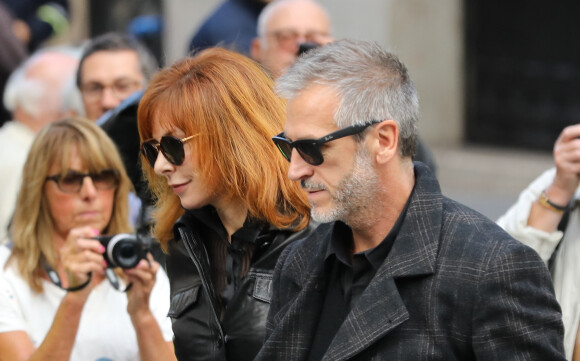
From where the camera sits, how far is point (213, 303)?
356 centimetres

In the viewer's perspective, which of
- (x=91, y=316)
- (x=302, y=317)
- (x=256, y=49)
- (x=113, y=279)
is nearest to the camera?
(x=302, y=317)

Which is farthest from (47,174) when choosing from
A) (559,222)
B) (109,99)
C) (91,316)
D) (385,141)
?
(385,141)

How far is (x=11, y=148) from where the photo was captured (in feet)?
20.8

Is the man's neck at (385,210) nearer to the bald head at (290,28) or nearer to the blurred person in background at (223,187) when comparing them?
the blurred person in background at (223,187)

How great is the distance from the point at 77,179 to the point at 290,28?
176 centimetres

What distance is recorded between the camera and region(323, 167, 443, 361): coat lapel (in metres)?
2.71

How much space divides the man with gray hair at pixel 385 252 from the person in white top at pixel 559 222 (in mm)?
978

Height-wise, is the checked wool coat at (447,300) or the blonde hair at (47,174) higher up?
the checked wool coat at (447,300)

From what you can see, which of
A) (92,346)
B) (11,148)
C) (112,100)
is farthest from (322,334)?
(11,148)

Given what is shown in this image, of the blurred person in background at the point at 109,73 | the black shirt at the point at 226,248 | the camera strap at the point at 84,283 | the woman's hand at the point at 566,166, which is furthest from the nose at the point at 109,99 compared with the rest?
the woman's hand at the point at 566,166

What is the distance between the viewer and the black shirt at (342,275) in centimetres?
284

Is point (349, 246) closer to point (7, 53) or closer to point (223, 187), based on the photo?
point (223, 187)

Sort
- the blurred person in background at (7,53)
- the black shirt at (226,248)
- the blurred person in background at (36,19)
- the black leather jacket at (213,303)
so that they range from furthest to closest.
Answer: the blurred person in background at (36,19) < the blurred person in background at (7,53) < the black shirt at (226,248) < the black leather jacket at (213,303)

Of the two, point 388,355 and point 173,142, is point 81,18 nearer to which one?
point 173,142
